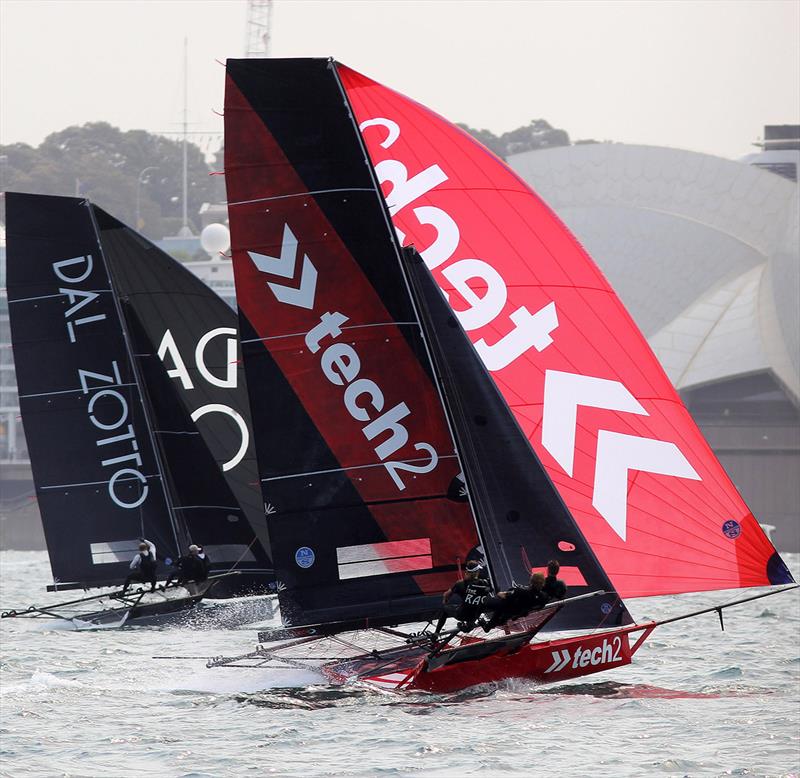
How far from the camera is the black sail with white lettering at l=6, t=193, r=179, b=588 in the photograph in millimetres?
14508

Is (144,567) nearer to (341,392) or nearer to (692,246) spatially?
(341,392)

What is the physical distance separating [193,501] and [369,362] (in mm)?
5756

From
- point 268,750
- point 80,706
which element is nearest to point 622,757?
point 268,750

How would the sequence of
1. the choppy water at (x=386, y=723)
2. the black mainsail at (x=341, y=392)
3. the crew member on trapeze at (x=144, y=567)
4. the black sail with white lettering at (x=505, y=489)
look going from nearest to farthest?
the choppy water at (x=386, y=723)
the black sail with white lettering at (x=505, y=489)
the black mainsail at (x=341, y=392)
the crew member on trapeze at (x=144, y=567)

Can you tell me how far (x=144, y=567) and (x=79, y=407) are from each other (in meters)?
1.63

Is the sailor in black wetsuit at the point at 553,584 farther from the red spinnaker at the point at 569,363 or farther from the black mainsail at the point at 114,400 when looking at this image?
the black mainsail at the point at 114,400

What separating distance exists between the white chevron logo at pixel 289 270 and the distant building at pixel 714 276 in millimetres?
34634

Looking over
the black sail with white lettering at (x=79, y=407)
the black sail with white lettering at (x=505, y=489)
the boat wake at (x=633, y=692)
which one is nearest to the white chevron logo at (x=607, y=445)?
the black sail with white lettering at (x=505, y=489)

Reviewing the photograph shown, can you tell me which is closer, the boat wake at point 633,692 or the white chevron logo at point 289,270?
the white chevron logo at point 289,270

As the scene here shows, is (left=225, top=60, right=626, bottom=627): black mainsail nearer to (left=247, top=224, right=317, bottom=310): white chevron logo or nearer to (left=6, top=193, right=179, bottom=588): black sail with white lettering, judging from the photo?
(left=247, top=224, right=317, bottom=310): white chevron logo

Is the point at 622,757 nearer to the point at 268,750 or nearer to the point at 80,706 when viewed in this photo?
the point at 268,750

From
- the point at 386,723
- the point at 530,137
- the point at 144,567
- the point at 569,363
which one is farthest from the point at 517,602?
the point at 530,137

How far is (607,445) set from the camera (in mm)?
9914

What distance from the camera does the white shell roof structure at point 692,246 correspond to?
144ft
